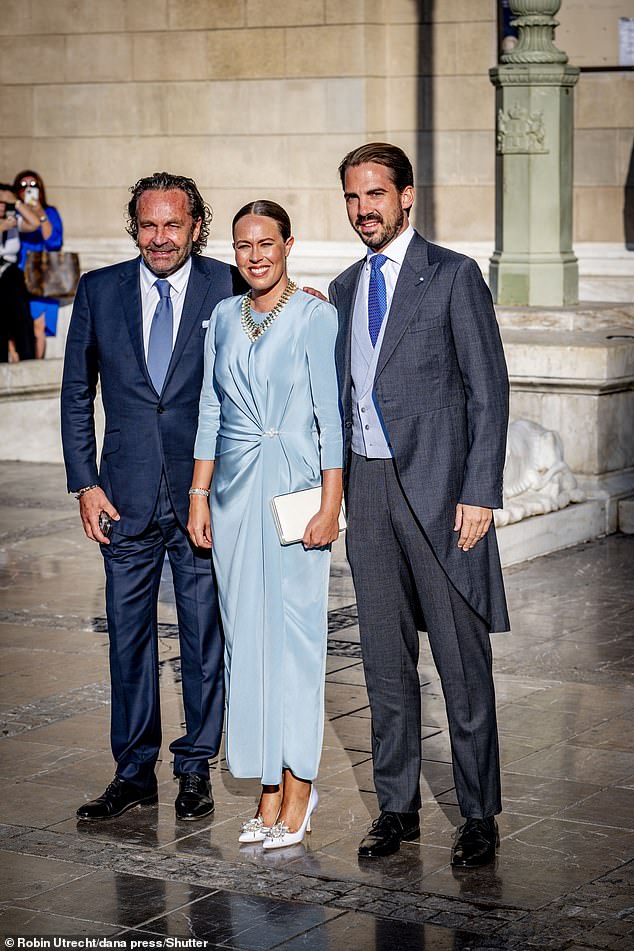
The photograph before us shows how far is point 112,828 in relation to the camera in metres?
5.43

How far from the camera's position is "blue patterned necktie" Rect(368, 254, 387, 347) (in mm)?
5109

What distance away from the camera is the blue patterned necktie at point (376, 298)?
5109mm

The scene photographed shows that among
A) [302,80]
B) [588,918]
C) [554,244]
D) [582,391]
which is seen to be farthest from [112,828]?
[302,80]

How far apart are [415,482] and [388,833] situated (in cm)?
103

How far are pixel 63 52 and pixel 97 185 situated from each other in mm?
1321

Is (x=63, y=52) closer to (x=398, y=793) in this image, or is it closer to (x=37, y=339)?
(x=37, y=339)

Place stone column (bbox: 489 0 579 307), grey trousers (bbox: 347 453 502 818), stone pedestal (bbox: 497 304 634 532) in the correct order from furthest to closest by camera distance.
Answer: stone column (bbox: 489 0 579 307)
stone pedestal (bbox: 497 304 634 532)
grey trousers (bbox: 347 453 502 818)

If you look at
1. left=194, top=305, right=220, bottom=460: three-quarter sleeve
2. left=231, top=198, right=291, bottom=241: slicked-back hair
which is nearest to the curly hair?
left=231, top=198, right=291, bottom=241: slicked-back hair

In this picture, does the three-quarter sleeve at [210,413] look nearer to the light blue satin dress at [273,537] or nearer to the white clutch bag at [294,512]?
the light blue satin dress at [273,537]

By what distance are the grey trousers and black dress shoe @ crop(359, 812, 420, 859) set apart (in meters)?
0.03

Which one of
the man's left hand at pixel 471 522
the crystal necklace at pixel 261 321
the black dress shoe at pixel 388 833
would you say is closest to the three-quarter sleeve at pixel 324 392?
the crystal necklace at pixel 261 321

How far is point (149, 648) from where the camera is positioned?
570 centimetres

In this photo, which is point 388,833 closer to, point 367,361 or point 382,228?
point 367,361

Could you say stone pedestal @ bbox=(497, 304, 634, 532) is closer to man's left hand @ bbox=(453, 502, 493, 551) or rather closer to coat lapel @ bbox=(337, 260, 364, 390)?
coat lapel @ bbox=(337, 260, 364, 390)
